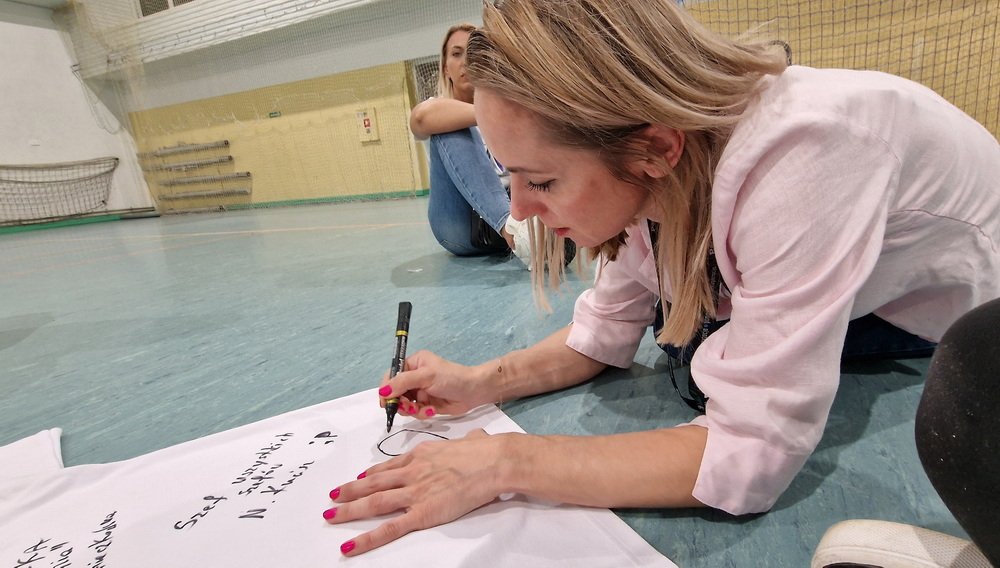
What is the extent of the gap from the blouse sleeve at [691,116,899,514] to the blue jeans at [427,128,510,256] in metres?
1.37

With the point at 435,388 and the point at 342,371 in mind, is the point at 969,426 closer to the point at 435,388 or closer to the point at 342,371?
the point at 435,388

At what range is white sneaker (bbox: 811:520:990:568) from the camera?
349 mm

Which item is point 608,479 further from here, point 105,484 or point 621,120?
point 105,484

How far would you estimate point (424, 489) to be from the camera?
1.89 feet

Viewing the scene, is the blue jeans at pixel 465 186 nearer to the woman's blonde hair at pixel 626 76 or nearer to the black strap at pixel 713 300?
the black strap at pixel 713 300

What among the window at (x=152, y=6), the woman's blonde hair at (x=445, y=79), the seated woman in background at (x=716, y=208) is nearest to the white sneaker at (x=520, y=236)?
the woman's blonde hair at (x=445, y=79)

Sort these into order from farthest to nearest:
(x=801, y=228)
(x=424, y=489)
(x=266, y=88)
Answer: (x=266, y=88), (x=424, y=489), (x=801, y=228)

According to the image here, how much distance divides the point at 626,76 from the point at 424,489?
0.49 meters

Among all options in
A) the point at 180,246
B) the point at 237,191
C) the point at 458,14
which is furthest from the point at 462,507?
the point at 237,191


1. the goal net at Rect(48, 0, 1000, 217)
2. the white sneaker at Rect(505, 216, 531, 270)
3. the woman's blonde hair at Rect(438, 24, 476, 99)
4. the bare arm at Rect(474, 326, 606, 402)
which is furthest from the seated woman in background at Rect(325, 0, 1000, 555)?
the goal net at Rect(48, 0, 1000, 217)

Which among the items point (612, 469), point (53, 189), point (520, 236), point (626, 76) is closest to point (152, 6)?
point (53, 189)

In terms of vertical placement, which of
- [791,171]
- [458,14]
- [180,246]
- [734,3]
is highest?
[458,14]

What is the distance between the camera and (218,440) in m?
0.82

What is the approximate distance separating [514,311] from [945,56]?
463cm
